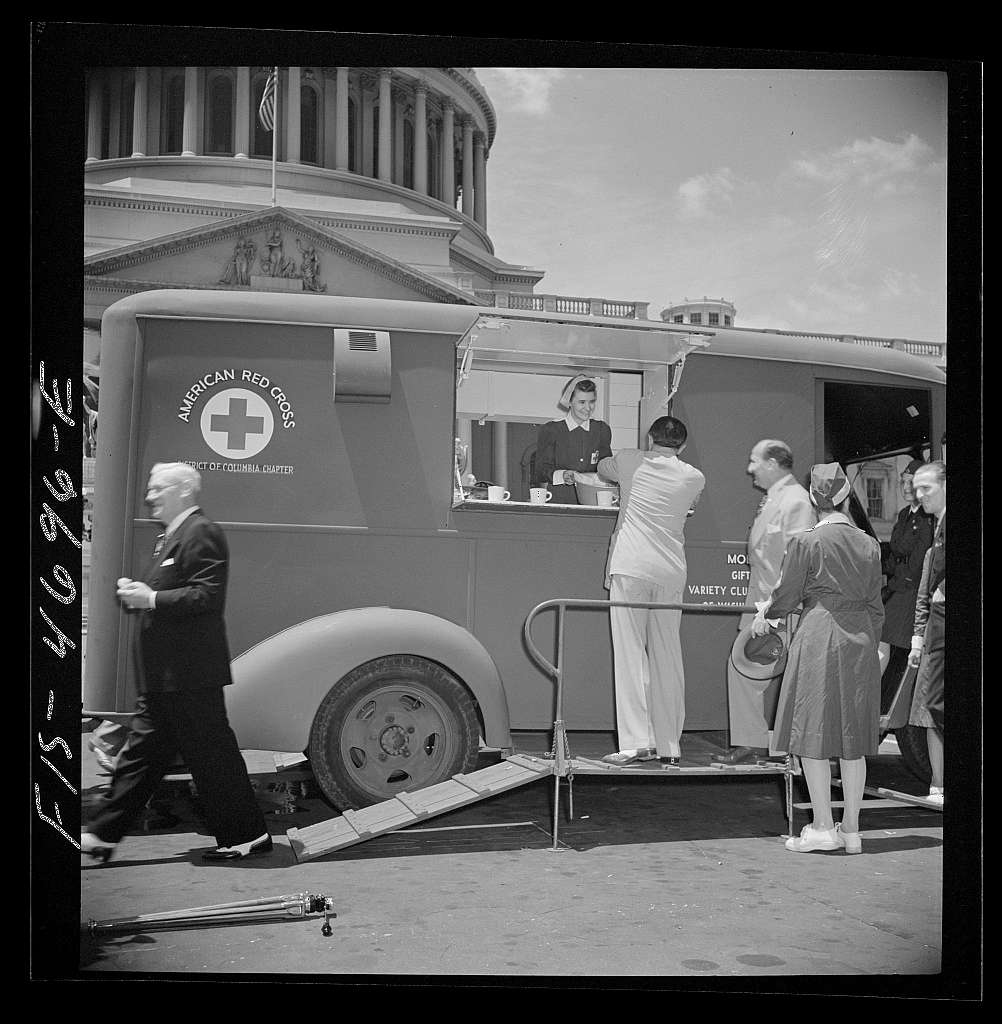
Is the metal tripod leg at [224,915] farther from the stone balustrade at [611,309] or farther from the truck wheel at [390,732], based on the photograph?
the stone balustrade at [611,309]

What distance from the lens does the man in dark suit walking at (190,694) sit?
4.38 m

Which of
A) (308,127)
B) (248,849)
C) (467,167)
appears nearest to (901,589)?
(467,167)

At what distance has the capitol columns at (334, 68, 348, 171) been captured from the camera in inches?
198

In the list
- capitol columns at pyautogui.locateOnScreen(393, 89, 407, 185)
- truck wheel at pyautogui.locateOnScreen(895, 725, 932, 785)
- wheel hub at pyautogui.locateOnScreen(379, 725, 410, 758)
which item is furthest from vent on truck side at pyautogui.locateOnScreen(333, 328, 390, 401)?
truck wheel at pyautogui.locateOnScreen(895, 725, 932, 785)

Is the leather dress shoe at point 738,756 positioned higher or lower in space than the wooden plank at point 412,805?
higher

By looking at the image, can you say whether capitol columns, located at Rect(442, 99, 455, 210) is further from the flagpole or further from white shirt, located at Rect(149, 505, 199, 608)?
white shirt, located at Rect(149, 505, 199, 608)

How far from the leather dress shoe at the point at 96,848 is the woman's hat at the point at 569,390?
117 inches

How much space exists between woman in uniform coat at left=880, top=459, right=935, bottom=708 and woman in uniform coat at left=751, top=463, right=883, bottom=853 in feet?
0.58

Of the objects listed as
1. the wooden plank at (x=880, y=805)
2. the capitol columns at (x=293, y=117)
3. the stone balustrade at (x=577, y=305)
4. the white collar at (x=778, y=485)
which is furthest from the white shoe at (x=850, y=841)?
the capitol columns at (x=293, y=117)

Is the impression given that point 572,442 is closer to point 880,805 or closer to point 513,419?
point 513,419

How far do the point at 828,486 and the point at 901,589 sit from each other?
670 millimetres

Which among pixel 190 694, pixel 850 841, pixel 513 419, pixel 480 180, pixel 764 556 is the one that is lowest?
pixel 850 841

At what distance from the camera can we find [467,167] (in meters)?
5.13
